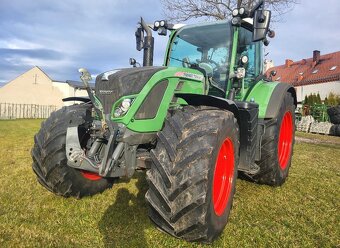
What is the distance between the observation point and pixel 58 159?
365cm

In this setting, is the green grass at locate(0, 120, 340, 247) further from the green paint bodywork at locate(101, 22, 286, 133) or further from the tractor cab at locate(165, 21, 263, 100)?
the tractor cab at locate(165, 21, 263, 100)

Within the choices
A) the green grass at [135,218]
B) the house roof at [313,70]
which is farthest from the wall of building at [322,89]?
the green grass at [135,218]

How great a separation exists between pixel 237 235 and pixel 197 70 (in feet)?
6.13

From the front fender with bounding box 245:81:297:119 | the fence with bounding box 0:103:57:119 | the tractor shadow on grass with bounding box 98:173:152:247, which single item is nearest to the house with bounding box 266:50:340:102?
the fence with bounding box 0:103:57:119

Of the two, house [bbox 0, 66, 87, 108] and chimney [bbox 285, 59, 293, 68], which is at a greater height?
chimney [bbox 285, 59, 293, 68]

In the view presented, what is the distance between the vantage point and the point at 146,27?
488 cm

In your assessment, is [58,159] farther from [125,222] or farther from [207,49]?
[207,49]

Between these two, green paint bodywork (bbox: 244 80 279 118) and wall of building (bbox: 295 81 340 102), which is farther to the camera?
wall of building (bbox: 295 81 340 102)

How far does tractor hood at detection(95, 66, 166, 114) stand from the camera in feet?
10.8

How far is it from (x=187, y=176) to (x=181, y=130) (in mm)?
417

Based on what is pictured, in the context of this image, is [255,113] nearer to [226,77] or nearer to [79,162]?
[226,77]

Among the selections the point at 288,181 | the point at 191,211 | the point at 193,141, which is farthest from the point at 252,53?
the point at 191,211

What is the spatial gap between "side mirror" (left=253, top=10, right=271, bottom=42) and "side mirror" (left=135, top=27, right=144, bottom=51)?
1.83m

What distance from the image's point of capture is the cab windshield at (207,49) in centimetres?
430
